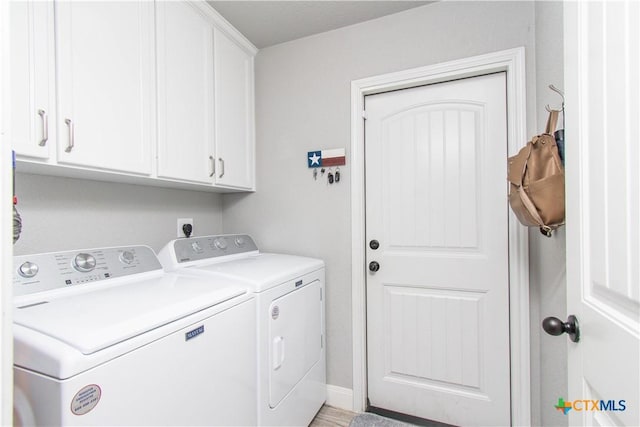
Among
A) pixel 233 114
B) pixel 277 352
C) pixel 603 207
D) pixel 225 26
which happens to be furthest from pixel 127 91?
pixel 603 207

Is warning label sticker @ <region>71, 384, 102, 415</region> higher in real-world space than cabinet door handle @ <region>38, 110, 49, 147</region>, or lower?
lower

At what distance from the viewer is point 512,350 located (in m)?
1.56

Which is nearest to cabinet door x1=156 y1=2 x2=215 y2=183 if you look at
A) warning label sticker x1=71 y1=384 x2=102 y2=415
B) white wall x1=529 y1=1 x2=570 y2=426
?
warning label sticker x1=71 y1=384 x2=102 y2=415

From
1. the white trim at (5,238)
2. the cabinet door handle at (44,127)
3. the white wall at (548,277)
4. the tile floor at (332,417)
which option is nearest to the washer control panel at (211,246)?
the cabinet door handle at (44,127)

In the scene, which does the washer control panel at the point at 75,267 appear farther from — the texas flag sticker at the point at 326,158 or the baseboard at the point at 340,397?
the baseboard at the point at 340,397

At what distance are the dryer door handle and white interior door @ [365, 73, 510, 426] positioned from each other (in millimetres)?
725

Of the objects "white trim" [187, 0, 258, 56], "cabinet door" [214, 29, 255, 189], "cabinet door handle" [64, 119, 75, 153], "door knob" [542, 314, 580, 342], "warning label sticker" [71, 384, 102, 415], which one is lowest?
"warning label sticker" [71, 384, 102, 415]

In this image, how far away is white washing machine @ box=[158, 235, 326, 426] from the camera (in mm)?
1292

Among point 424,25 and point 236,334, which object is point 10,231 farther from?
point 424,25

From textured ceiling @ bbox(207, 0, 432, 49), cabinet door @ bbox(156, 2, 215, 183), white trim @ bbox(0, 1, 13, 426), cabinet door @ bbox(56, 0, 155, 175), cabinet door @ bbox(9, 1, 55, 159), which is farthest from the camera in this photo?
textured ceiling @ bbox(207, 0, 432, 49)

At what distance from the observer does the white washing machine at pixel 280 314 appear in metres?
1.29

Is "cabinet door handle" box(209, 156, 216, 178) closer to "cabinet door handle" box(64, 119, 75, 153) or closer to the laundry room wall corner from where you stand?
"cabinet door handle" box(64, 119, 75, 153)

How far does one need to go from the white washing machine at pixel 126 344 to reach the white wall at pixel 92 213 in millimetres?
260

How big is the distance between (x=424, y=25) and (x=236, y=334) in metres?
1.96
